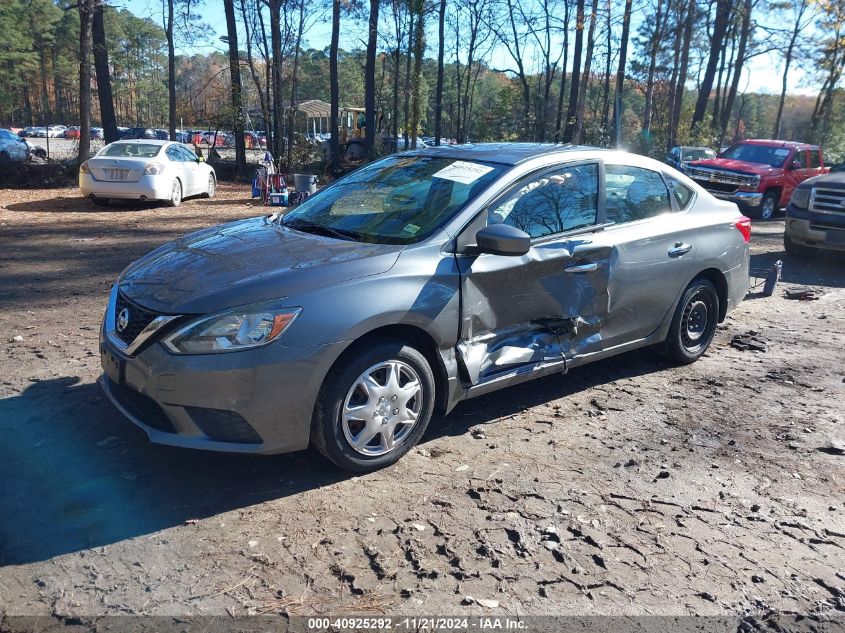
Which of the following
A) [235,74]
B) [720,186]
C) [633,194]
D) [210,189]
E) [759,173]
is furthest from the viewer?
[235,74]

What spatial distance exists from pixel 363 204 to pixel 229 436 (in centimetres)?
188

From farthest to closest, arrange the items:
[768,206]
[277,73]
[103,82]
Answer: [277,73]
[103,82]
[768,206]

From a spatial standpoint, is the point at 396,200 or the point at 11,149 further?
the point at 11,149

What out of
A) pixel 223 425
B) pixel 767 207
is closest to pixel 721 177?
pixel 767 207

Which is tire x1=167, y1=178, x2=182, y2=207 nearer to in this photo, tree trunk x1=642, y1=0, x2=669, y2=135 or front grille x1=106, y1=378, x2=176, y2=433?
front grille x1=106, y1=378, x2=176, y2=433

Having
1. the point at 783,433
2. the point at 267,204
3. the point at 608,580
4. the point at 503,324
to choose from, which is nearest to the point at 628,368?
the point at 783,433

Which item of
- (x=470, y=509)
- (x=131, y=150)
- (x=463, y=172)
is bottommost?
(x=470, y=509)

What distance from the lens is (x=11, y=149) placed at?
23266 millimetres

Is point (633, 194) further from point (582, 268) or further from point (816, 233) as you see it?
point (816, 233)

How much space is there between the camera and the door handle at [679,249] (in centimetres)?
529

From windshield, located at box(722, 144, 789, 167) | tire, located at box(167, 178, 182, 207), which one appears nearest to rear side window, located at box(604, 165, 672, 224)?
tire, located at box(167, 178, 182, 207)

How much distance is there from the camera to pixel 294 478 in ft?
12.5

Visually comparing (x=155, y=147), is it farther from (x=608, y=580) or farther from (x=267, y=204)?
(x=608, y=580)

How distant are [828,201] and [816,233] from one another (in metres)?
0.47
